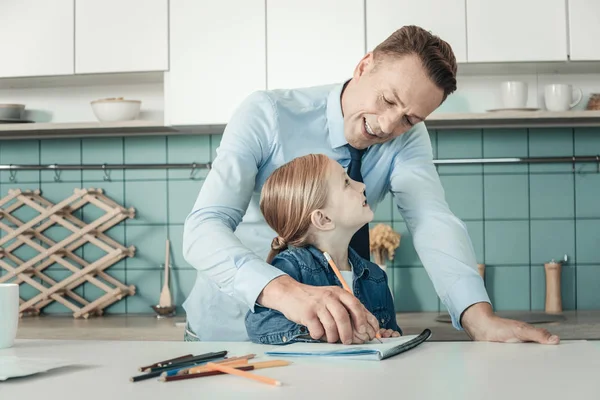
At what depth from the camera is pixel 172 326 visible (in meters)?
2.54

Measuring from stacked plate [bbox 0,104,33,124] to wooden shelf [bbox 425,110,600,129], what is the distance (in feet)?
4.84

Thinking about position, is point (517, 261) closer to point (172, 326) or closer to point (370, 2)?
point (370, 2)

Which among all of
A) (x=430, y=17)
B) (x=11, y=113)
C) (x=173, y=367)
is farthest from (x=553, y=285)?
(x=173, y=367)

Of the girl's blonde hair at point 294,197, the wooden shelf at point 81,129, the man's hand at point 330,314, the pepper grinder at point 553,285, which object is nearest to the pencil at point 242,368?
the man's hand at point 330,314

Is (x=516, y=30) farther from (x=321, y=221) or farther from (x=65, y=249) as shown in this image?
(x=65, y=249)

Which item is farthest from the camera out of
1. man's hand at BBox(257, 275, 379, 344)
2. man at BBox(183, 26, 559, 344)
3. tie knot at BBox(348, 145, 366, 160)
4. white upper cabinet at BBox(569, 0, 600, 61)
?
white upper cabinet at BBox(569, 0, 600, 61)

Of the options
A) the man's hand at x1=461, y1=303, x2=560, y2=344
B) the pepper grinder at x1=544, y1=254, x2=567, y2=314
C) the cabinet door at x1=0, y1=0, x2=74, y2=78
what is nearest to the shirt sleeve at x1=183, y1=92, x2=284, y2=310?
the man's hand at x1=461, y1=303, x2=560, y2=344

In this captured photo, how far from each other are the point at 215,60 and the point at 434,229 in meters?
1.41

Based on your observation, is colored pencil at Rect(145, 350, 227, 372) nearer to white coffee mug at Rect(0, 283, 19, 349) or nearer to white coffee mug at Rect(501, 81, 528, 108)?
white coffee mug at Rect(0, 283, 19, 349)

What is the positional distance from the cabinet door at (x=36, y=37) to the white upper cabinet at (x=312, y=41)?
0.72 meters

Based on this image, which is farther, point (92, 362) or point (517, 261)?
point (517, 261)

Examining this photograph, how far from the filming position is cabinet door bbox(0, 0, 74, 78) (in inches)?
108

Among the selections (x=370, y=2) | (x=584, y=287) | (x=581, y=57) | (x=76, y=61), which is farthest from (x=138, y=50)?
(x=584, y=287)

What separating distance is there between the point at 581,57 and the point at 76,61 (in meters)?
1.70
